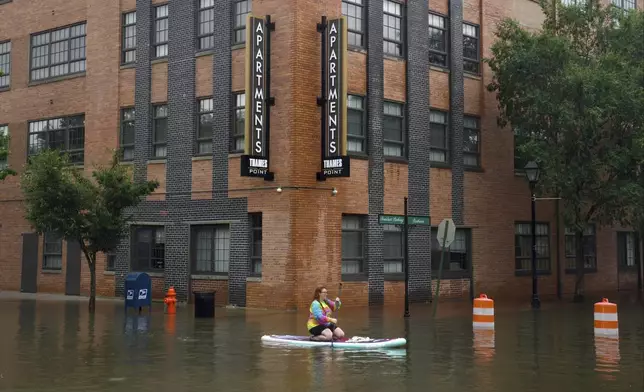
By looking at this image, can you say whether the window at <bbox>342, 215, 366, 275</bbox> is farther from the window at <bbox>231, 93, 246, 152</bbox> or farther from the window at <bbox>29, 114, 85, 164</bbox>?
the window at <bbox>29, 114, 85, 164</bbox>

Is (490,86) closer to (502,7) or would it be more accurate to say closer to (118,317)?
(502,7)

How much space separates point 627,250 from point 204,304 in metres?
25.7

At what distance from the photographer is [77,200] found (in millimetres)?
23953

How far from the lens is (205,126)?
1122 inches

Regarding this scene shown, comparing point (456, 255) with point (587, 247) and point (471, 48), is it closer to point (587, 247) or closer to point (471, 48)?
point (471, 48)

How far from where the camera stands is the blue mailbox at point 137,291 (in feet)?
79.8

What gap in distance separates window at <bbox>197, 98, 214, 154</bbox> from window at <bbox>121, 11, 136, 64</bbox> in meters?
4.45

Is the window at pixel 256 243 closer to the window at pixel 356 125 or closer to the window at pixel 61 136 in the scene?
the window at pixel 356 125

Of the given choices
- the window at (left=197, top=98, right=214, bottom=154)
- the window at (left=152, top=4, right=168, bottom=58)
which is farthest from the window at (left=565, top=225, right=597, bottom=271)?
the window at (left=152, top=4, right=168, bottom=58)

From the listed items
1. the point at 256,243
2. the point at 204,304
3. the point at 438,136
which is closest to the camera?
the point at 204,304

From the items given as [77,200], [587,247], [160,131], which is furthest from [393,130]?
[587,247]

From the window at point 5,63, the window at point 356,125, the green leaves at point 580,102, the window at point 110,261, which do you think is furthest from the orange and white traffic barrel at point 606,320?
the window at point 5,63

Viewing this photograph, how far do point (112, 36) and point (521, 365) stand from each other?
23364 mm

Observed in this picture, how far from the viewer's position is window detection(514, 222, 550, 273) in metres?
33.7
